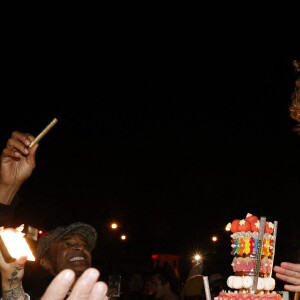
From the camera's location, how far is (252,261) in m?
2.83

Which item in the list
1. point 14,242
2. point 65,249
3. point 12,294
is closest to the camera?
point 14,242

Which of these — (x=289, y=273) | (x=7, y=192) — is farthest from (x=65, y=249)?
(x=289, y=273)

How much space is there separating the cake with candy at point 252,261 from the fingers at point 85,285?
187 centimetres

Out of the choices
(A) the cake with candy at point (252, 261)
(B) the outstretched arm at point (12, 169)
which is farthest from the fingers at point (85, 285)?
(A) the cake with candy at point (252, 261)

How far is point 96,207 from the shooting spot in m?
26.0

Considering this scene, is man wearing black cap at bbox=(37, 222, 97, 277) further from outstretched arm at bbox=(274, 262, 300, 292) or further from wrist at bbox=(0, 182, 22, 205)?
outstretched arm at bbox=(274, 262, 300, 292)

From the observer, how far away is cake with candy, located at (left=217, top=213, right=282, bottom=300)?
2713 mm

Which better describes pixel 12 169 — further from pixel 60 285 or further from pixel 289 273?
pixel 289 273

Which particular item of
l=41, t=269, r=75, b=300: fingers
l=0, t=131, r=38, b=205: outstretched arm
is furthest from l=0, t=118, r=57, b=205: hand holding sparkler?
l=41, t=269, r=75, b=300: fingers

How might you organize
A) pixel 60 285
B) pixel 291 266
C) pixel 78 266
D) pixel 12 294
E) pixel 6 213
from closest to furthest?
pixel 60 285, pixel 12 294, pixel 6 213, pixel 291 266, pixel 78 266

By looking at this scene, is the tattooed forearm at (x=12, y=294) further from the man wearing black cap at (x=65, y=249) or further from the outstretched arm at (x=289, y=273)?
the man wearing black cap at (x=65, y=249)

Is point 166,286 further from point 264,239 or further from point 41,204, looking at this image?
point 41,204

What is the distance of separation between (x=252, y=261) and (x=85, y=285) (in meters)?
2.06

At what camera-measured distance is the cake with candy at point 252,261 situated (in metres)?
2.71
